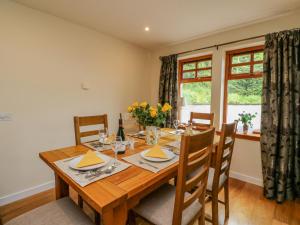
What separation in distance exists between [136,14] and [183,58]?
1366 millimetres

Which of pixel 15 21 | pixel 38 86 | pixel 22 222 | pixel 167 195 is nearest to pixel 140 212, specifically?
pixel 167 195

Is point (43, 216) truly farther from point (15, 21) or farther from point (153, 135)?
point (15, 21)

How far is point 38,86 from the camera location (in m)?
2.25

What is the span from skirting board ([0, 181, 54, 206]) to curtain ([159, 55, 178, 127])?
227 centimetres

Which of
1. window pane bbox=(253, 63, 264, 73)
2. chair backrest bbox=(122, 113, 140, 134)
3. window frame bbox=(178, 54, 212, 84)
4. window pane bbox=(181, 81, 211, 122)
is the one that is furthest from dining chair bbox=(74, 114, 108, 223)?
window pane bbox=(253, 63, 264, 73)

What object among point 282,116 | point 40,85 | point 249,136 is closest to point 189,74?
point 249,136

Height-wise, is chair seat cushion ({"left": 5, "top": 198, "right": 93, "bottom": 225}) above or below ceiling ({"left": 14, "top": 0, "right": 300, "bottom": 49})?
below

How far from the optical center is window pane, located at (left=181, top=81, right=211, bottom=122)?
316 centimetres

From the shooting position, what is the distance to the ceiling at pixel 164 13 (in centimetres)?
204

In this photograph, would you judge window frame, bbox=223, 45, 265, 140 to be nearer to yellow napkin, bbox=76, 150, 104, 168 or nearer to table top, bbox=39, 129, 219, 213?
table top, bbox=39, 129, 219, 213

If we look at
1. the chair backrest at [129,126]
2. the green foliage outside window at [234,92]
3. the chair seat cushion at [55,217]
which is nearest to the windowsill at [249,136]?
the green foliage outside window at [234,92]

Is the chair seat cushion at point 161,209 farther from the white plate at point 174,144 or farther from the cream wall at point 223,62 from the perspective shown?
the cream wall at point 223,62

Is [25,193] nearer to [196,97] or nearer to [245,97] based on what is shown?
[196,97]

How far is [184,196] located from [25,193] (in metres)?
2.22
